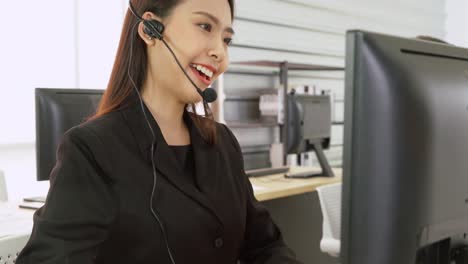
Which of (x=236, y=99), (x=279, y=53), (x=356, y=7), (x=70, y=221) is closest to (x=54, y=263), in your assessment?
(x=70, y=221)

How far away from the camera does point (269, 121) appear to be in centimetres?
323

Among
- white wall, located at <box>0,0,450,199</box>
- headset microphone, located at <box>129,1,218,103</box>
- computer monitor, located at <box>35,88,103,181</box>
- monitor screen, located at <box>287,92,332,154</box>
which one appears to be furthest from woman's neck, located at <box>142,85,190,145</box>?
white wall, located at <box>0,0,450,199</box>

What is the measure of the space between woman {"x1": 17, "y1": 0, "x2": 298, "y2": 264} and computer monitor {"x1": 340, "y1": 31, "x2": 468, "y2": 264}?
1.72 ft

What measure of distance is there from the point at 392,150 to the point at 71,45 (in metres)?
A: 2.69

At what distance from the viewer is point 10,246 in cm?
121

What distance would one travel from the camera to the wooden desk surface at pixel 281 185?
2324 millimetres

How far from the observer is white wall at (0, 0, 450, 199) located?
2736mm

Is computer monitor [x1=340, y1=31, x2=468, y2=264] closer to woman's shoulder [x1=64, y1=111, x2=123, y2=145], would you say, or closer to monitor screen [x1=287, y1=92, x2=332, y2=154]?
woman's shoulder [x1=64, y1=111, x2=123, y2=145]

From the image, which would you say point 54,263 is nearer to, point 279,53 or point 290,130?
point 290,130

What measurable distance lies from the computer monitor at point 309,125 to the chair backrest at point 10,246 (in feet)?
5.92

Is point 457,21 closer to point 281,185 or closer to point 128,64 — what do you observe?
point 281,185

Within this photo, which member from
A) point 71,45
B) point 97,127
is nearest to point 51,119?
point 97,127

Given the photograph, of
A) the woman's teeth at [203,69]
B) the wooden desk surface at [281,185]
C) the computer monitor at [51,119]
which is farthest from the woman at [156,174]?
the wooden desk surface at [281,185]

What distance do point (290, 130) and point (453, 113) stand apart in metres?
2.17
